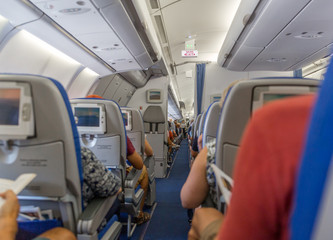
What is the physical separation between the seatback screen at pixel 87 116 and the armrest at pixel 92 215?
898 millimetres

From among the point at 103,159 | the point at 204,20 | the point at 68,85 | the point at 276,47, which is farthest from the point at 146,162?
the point at 204,20

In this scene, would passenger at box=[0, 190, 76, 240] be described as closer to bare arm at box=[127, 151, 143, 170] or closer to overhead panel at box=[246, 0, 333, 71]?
bare arm at box=[127, 151, 143, 170]

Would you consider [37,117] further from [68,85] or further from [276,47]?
[276,47]

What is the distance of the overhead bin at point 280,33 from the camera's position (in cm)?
280

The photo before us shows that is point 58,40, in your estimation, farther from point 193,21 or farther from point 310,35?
point 193,21

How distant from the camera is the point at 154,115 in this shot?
7277mm

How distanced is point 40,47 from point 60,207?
119 inches

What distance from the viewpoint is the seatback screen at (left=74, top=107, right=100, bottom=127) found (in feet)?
7.74

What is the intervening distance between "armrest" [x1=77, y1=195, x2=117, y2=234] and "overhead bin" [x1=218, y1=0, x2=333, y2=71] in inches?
115

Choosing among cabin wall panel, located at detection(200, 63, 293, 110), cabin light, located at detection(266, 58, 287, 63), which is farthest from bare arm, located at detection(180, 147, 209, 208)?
cabin wall panel, located at detection(200, 63, 293, 110)

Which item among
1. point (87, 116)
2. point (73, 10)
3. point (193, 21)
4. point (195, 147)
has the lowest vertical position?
point (195, 147)

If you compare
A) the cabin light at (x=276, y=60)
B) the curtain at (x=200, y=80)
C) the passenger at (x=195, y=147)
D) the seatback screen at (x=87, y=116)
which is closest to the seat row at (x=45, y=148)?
the seatback screen at (x=87, y=116)

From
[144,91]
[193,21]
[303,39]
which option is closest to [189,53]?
[193,21]

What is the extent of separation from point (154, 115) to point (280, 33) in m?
4.51
